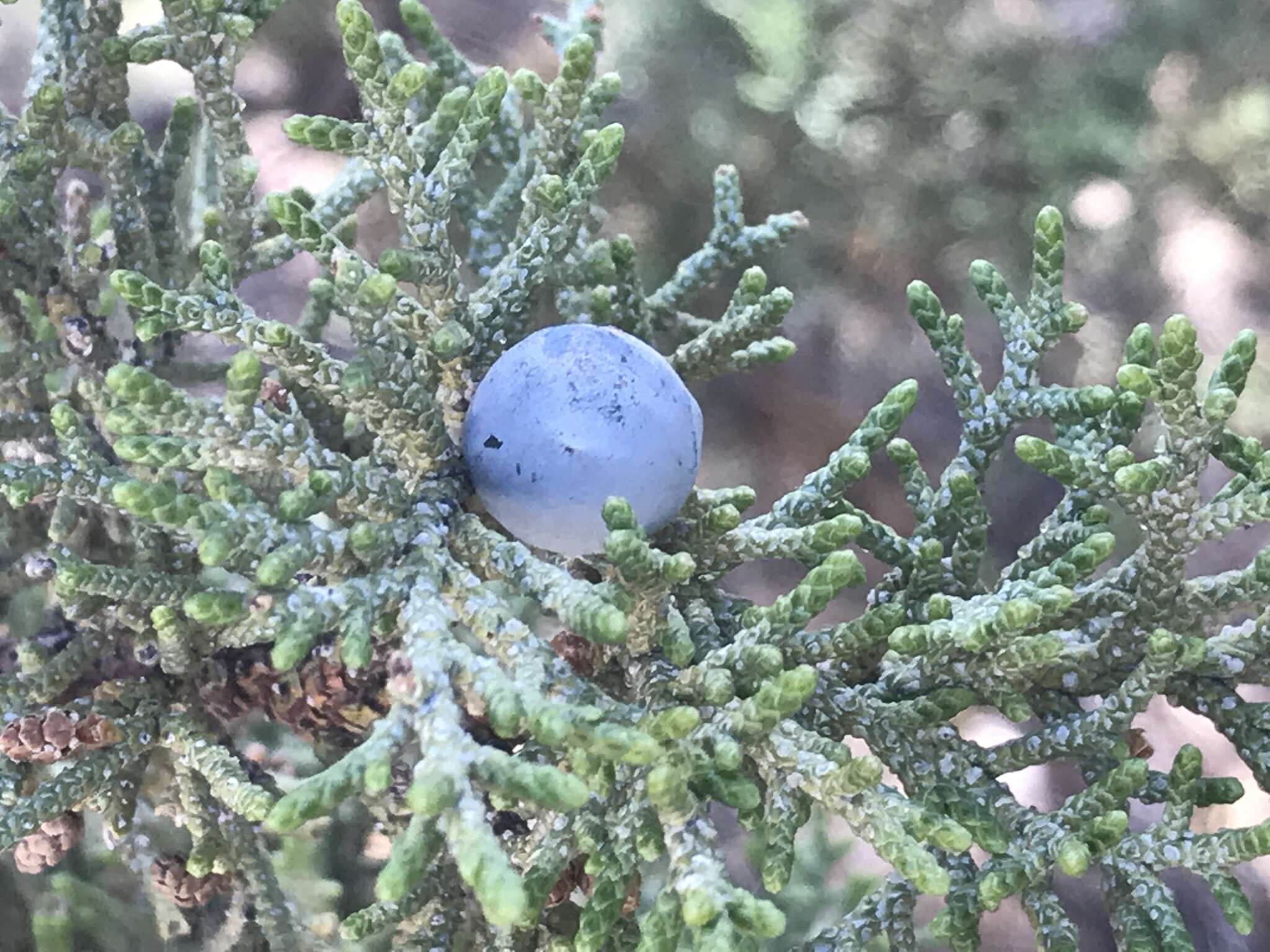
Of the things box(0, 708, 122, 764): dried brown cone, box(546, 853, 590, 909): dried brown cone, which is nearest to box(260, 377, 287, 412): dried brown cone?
box(0, 708, 122, 764): dried brown cone

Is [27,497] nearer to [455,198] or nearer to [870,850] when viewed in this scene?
[455,198]

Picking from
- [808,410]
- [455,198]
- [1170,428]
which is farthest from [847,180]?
[1170,428]

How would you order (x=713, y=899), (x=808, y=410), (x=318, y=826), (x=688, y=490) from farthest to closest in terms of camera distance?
1. (x=808, y=410)
2. (x=318, y=826)
3. (x=688, y=490)
4. (x=713, y=899)

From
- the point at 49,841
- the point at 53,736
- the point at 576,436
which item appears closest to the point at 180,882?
the point at 49,841

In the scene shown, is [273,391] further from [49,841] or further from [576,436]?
[49,841]

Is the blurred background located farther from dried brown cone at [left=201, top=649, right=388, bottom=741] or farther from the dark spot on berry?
dried brown cone at [left=201, top=649, right=388, bottom=741]

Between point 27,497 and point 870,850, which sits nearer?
point 27,497
